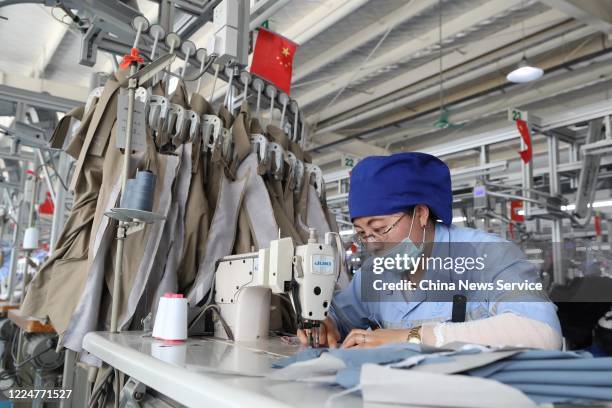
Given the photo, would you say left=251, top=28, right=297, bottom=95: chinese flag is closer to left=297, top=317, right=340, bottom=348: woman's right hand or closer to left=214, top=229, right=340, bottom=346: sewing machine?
left=214, top=229, right=340, bottom=346: sewing machine

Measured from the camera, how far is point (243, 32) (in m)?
1.98

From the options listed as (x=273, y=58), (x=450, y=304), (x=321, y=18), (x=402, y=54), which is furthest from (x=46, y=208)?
(x=450, y=304)

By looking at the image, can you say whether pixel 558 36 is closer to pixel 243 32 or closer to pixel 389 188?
pixel 243 32

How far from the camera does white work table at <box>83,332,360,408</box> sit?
71 cm

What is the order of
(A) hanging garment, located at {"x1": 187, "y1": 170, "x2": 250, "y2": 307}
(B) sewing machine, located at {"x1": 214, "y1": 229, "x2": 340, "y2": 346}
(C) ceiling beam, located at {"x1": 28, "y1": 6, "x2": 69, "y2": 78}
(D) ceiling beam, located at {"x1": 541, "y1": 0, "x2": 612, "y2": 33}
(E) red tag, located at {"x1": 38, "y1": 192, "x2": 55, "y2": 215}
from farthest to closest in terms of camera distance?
1. (E) red tag, located at {"x1": 38, "y1": 192, "x2": 55, "y2": 215}
2. (C) ceiling beam, located at {"x1": 28, "y1": 6, "x2": 69, "y2": 78}
3. (D) ceiling beam, located at {"x1": 541, "y1": 0, "x2": 612, "y2": 33}
4. (A) hanging garment, located at {"x1": 187, "y1": 170, "x2": 250, "y2": 307}
5. (B) sewing machine, located at {"x1": 214, "y1": 229, "x2": 340, "y2": 346}

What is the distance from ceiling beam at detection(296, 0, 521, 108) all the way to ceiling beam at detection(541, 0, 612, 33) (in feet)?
1.82

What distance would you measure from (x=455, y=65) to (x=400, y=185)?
16.5 ft

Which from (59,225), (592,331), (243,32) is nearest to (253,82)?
(243,32)

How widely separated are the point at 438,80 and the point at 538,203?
9.36 feet

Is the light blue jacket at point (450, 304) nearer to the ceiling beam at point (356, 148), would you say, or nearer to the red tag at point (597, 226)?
the red tag at point (597, 226)

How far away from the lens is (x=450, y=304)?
1.37 m

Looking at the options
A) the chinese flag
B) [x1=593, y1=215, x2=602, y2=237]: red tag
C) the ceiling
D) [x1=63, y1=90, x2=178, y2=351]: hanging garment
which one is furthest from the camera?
[x1=593, y1=215, x2=602, y2=237]: red tag

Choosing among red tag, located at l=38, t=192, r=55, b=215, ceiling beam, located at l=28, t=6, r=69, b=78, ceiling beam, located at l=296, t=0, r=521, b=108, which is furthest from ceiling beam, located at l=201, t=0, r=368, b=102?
red tag, located at l=38, t=192, r=55, b=215

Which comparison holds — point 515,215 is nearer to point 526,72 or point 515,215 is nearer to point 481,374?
point 526,72
